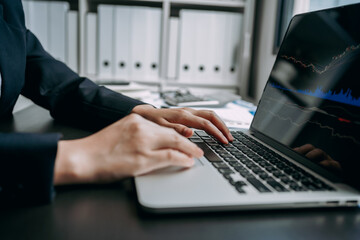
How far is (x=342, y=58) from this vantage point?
1.71 ft

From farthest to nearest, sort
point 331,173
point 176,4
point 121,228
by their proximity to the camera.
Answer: point 176,4, point 331,173, point 121,228

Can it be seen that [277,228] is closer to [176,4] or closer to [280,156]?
[280,156]

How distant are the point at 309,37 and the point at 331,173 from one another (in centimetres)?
33

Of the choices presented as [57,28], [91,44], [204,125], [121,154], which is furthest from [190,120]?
[57,28]

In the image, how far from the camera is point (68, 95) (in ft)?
2.73

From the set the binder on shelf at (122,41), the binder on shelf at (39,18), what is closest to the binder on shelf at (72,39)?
the binder on shelf at (39,18)

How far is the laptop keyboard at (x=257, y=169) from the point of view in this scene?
1.26 ft

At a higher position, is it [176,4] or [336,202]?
[176,4]

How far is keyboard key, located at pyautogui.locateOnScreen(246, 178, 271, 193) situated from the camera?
1.21ft

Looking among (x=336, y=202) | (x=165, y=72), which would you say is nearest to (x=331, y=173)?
(x=336, y=202)

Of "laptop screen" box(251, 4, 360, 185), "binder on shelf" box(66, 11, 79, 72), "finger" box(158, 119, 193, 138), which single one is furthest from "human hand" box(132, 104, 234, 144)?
"binder on shelf" box(66, 11, 79, 72)

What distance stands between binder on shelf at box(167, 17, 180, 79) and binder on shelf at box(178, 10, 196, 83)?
36 mm

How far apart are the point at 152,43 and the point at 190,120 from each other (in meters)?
1.18

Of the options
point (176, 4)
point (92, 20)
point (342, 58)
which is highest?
point (176, 4)
